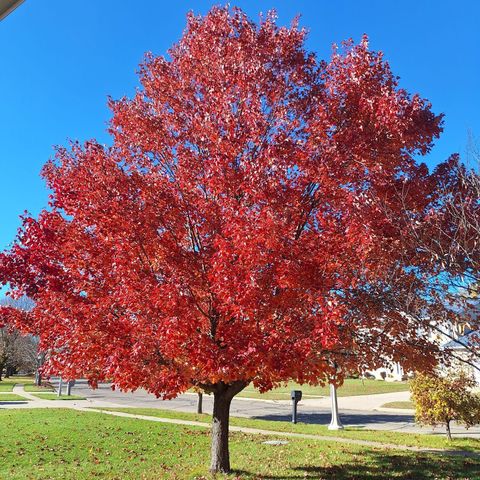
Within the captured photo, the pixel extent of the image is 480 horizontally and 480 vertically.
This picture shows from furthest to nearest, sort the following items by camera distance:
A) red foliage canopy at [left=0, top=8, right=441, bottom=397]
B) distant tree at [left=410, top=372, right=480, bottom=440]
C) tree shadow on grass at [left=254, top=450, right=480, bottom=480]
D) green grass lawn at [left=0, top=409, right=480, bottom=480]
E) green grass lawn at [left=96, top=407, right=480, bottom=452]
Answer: distant tree at [left=410, top=372, right=480, bottom=440], green grass lawn at [left=96, top=407, right=480, bottom=452], green grass lawn at [left=0, top=409, right=480, bottom=480], tree shadow on grass at [left=254, top=450, right=480, bottom=480], red foliage canopy at [left=0, top=8, right=441, bottom=397]

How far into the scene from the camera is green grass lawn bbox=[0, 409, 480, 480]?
9898mm

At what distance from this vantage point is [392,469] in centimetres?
1052

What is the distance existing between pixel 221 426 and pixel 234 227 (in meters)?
5.07

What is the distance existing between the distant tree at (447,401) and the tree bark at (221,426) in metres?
8.31

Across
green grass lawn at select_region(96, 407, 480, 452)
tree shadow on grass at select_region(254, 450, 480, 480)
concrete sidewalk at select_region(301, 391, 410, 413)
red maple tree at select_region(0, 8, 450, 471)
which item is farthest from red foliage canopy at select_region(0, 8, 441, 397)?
concrete sidewalk at select_region(301, 391, 410, 413)

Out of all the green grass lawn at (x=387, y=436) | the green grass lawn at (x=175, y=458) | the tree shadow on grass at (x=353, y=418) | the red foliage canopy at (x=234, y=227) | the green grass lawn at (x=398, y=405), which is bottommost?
the green grass lawn at (x=175, y=458)

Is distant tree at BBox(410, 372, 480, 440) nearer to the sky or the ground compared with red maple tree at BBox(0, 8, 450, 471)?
nearer to the ground

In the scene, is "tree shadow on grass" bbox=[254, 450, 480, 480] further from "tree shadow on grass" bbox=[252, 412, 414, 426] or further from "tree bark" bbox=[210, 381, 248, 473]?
"tree shadow on grass" bbox=[252, 412, 414, 426]

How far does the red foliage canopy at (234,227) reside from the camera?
22.7 feet

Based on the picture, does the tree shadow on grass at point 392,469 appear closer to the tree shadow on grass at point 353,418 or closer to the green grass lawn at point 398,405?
the tree shadow on grass at point 353,418

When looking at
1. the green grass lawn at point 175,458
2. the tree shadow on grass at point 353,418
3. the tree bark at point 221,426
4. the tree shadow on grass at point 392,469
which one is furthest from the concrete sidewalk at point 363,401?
the tree bark at point 221,426

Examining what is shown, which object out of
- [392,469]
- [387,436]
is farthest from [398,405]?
[392,469]

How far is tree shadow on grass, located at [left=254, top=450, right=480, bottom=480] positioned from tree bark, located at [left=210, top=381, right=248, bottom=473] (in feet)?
2.95

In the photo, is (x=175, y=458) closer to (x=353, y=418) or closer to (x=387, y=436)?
(x=387, y=436)
